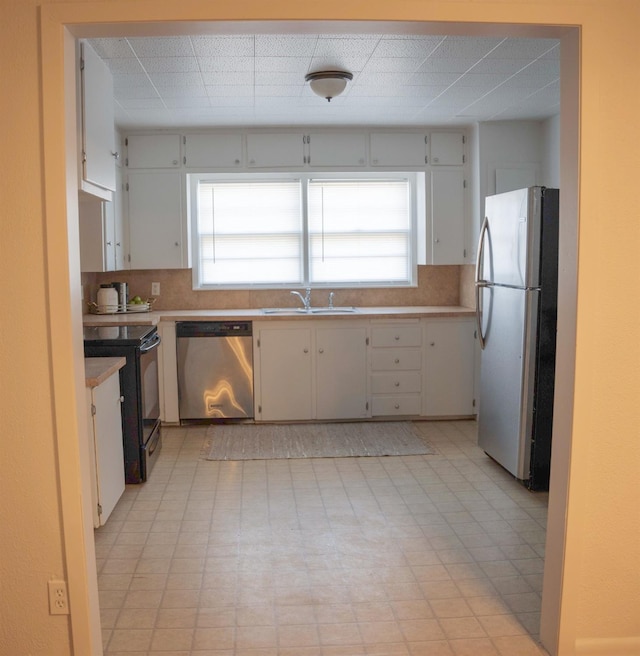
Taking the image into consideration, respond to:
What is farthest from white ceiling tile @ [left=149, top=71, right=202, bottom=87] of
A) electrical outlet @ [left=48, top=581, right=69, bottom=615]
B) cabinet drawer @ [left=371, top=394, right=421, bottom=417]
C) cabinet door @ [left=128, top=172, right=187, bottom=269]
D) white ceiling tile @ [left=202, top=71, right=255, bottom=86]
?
electrical outlet @ [left=48, top=581, right=69, bottom=615]

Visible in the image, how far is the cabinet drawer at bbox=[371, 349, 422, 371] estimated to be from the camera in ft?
18.7

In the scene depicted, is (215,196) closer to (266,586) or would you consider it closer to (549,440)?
(549,440)

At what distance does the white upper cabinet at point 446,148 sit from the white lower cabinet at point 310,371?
1.50m

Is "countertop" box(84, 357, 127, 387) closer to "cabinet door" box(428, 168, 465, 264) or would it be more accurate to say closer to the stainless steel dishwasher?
the stainless steel dishwasher

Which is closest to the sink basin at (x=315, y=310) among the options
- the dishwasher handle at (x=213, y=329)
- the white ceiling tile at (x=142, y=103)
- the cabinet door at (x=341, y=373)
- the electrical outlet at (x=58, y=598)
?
the cabinet door at (x=341, y=373)

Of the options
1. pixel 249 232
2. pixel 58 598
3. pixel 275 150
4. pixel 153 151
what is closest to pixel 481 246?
pixel 275 150

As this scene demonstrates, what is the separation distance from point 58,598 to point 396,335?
3822mm

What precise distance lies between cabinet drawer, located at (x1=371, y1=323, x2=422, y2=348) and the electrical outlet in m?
3.72

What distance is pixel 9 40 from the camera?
81.7 inches

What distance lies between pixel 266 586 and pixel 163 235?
3.55m

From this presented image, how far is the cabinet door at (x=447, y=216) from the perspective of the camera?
19.4 ft

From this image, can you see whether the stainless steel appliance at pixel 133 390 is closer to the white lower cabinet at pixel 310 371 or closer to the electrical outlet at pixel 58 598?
the white lower cabinet at pixel 310 371

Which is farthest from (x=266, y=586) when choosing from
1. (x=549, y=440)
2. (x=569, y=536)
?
(x=549, y=440)

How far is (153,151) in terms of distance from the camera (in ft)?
18.9
